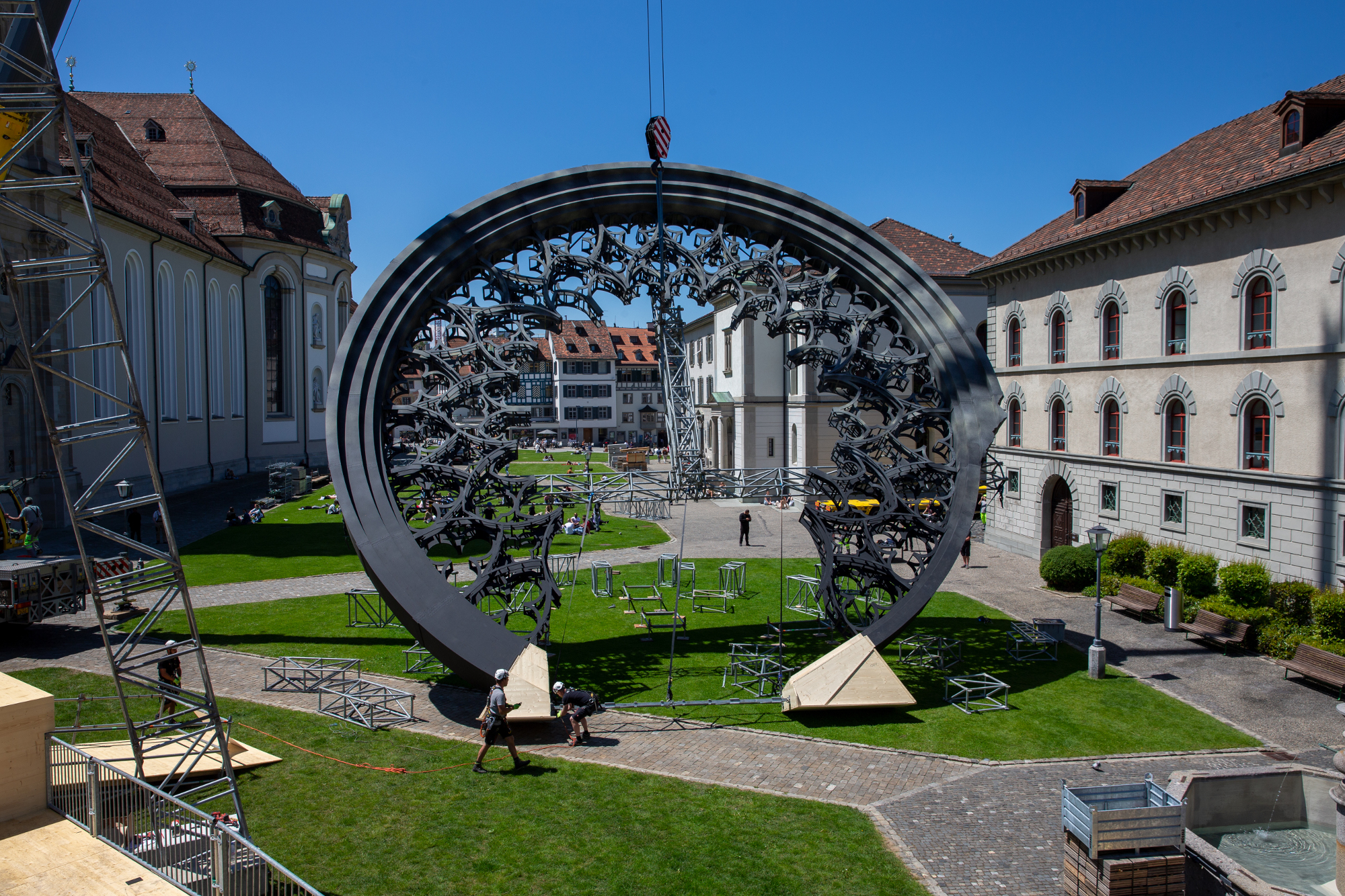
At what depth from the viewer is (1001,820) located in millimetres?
12258

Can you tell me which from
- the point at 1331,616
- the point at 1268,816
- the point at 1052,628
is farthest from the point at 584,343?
the point at 1268,816

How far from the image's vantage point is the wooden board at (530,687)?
48.1 feet

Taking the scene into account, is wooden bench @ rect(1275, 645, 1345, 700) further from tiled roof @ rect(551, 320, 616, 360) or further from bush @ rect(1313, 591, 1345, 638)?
tiled roof @ rect(551, 320, 616, 360)

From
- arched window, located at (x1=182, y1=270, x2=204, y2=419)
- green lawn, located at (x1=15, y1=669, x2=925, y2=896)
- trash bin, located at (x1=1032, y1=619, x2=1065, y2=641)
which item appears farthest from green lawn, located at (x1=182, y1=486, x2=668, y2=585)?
trash bin, located at (x1=1032, y1=619, x2=1065, y2=641)

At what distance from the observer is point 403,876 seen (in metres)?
10.3

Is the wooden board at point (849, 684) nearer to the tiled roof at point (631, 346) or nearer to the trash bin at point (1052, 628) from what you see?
the trash bin at point (1052, 628)

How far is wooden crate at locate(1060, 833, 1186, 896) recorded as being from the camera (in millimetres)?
9617

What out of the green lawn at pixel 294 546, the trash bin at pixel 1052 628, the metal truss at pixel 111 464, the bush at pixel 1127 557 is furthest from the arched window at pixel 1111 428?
the metal truss at pixel 111 464

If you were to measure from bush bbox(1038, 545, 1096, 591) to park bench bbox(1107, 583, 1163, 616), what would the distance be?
2275 mm

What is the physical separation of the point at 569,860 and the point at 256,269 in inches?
2456

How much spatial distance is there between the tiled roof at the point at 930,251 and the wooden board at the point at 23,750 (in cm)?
4726

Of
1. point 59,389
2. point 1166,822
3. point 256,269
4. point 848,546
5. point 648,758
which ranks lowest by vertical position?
point 648,758

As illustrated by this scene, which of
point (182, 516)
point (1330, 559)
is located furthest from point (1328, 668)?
point (182, 516)

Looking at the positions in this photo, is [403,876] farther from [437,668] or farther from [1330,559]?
[1330,559]
